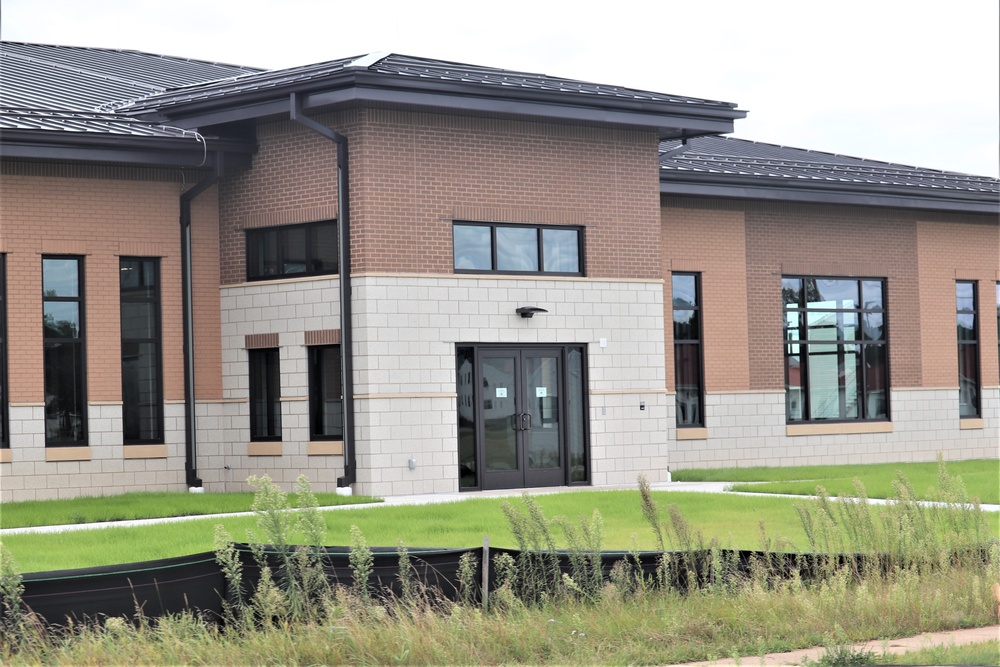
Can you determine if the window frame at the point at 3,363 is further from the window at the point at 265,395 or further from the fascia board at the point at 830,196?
the fascia board at the point at 830,196

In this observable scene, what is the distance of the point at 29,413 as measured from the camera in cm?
1975

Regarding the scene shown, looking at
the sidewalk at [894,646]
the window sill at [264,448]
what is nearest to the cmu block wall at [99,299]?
the window sill at [264,448]

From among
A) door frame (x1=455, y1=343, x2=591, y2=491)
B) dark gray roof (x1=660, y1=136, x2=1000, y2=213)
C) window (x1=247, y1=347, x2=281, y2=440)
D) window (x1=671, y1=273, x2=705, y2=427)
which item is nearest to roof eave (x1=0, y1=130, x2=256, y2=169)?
window (x1=247, y1=347, x2=281, y2=440)

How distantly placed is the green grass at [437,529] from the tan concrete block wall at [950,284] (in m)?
10.7

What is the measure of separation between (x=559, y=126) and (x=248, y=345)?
588 centimetres

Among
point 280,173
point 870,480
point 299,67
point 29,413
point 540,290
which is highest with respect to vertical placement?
point 299,67

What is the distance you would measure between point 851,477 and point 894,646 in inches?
532

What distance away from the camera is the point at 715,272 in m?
25.3

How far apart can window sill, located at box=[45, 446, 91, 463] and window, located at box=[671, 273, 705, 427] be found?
34.4 ft

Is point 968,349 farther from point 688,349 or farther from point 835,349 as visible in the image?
Result: point 688,349

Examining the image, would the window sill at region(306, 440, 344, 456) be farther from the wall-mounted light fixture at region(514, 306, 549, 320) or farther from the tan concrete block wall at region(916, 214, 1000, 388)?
the tan concrete block wall at region(916, 214, 1000, 388)

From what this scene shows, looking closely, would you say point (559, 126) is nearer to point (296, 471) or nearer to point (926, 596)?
point (296, 471)

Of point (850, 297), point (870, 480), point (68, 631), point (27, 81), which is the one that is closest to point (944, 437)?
point (850, 297)

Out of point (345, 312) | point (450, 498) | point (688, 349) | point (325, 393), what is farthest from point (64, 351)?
point (688, 349)
